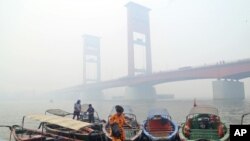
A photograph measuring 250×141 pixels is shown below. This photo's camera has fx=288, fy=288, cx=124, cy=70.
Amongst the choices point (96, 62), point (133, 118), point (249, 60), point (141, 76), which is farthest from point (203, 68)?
point (96, 62)

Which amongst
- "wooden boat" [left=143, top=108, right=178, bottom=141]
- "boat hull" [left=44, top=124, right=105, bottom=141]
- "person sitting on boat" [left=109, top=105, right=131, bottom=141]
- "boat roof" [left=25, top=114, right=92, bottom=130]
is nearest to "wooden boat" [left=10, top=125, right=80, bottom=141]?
"boat hull" [left=44, top=124, right=105, bottom=141]

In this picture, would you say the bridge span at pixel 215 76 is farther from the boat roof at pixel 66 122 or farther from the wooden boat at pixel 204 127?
the boat roof at pixel 66 122

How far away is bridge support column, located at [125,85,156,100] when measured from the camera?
289 feet

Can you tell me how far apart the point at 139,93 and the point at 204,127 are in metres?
75.8

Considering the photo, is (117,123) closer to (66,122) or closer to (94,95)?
(66,122)

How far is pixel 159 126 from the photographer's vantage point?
1399 centimetres

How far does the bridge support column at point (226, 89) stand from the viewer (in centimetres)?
6625

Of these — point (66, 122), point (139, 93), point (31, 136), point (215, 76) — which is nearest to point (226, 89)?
point (215, 76)

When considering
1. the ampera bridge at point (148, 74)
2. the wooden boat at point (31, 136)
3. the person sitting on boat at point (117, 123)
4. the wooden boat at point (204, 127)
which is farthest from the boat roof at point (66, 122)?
the ampera bridge at point (148, 74)

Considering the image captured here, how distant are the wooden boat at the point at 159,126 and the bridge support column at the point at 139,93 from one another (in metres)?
73.5

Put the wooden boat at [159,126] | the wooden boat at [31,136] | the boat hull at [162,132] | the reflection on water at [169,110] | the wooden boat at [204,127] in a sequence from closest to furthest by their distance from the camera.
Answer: the wooden boat at [204,127]
the boat hull at [162,132]
the wooden boat at [159,126]
the wooden boat at [31,136]
the reflection on water at [169,110]

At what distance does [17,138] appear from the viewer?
14.2 metres

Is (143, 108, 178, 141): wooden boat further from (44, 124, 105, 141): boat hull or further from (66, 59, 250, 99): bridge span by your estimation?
(66, 59, 250, 99): bridge span

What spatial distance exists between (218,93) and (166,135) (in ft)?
194
